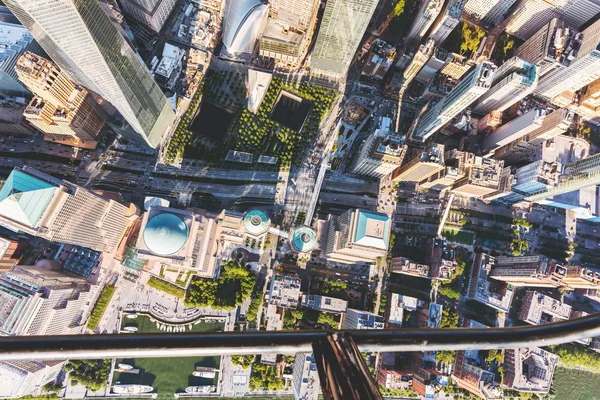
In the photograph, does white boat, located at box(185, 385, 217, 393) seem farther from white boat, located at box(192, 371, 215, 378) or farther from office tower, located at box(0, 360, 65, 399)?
office tower, located at box(0, 360, 65, 399)

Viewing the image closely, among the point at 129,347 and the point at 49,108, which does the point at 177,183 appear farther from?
the point at 129,347

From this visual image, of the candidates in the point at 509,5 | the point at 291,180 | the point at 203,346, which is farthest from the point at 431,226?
the point at 203,346

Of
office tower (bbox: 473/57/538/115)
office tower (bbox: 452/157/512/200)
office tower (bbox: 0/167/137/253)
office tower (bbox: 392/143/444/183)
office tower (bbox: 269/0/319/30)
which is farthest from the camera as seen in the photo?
office tower (bbox: 452/157/512/200)

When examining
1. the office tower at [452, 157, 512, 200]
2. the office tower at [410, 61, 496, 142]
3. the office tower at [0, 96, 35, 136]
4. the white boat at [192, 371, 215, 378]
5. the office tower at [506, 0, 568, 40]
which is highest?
the office tower at [506, 0, 568, 40]

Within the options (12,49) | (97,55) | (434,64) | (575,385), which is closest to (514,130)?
(434,64)

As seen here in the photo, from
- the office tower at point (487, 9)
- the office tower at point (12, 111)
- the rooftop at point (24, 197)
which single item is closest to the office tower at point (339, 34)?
the office tower at point (487, 9)

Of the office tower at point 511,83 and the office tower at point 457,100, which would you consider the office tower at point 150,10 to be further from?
the office tower at point 511,83

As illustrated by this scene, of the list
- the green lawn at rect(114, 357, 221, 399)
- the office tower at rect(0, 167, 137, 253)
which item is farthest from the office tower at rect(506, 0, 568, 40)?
the green lawn at rect(114, 357, 221, 399)
